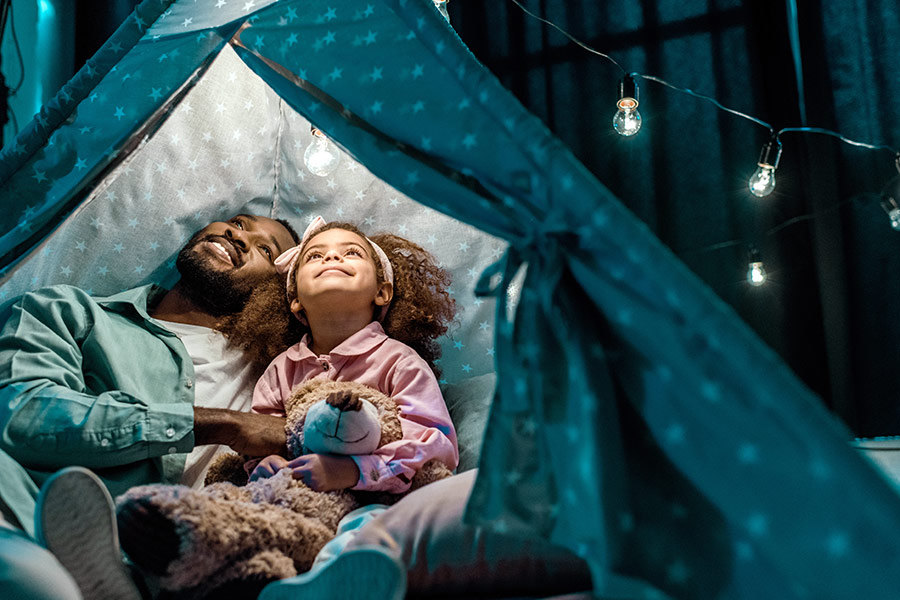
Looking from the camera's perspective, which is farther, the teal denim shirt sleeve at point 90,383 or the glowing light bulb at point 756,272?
the glowing light bulb at point 756,272

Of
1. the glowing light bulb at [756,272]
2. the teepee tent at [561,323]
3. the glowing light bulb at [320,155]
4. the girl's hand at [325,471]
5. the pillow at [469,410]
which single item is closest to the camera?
the teepee tent at [561,323]

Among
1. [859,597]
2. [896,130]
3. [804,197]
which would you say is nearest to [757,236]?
[804,197]

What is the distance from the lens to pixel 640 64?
2.62m

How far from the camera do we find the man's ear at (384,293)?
1788 mm

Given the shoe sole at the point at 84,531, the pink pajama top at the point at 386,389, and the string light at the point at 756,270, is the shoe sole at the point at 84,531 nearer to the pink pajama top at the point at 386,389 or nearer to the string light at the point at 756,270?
the pink pajama top at the point at 386,389

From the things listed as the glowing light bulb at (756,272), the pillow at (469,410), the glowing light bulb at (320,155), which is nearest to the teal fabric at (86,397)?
the pillow at (469,410)

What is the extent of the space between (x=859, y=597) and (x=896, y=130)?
6.82 ft

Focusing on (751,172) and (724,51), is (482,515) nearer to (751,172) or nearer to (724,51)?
(751,172)

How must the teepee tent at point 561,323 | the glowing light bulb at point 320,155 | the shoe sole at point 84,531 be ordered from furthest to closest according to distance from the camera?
the glowing light bulb at point 320,155 → the shoe sole at point 84,531 → the teepee tent at point 561,323

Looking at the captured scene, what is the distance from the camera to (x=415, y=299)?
185 cm

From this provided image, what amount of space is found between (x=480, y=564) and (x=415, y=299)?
3.19ft

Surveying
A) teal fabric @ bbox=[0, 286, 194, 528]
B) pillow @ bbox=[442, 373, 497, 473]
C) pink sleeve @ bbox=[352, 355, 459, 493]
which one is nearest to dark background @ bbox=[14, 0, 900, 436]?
pillow @ bbox=[442, 373, 497, 473]

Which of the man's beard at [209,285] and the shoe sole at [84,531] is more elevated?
the man's beard at [209,285]

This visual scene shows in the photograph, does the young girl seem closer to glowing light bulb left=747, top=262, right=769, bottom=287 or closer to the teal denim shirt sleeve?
the teal denim shirt sleeve
